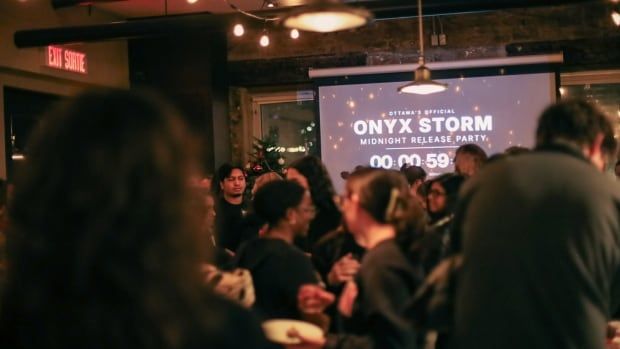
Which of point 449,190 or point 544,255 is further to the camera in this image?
point 449,190

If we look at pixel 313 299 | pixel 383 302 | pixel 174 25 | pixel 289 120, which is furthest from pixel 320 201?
pixel 289 120

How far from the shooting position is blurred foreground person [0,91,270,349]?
888 millimetres

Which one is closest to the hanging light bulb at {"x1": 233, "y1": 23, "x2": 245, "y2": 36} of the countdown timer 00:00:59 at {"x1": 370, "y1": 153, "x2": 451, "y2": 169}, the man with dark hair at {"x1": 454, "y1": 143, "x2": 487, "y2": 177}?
the countdown timer 00:00:59 at {"x1": 370, "y1": 153, "x2": 451, "y2": 169}

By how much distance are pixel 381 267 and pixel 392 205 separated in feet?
0.78

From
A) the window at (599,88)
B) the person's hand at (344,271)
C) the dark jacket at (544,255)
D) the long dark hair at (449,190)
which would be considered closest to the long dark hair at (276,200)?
the person's hand at (344,271)

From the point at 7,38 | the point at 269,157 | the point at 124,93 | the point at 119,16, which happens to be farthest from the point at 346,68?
the point at 124,93

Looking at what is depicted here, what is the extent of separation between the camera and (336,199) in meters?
3.53

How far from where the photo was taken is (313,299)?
229 cm

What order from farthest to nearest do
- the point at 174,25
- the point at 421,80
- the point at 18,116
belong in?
the point at 18,116, the point at 174,25, the point at 421,80

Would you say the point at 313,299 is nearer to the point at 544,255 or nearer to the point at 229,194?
the point at 544,255

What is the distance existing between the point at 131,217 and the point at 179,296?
113 millimetres

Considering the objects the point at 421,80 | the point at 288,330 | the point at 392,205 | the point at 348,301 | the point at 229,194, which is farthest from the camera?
the point at 229,194

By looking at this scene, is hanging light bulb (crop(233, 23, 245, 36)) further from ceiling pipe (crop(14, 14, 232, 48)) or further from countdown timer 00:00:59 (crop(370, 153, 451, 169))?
countdown timer 00:00:59 (crop(370, 153, 451, 169))

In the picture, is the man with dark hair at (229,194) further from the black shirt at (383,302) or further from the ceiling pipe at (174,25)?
the black shirt at (383,302)
